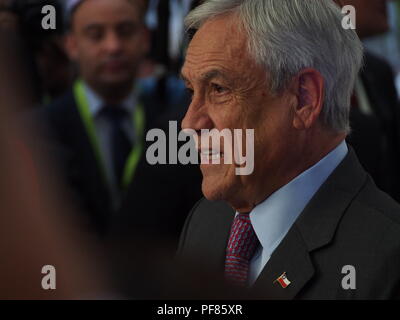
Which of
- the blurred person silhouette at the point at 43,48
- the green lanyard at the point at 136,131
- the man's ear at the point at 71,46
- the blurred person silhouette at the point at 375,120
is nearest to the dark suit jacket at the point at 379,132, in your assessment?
the blurred person silhouette at the point at 375,120

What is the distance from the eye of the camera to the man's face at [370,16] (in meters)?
0.93

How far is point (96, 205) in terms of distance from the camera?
3.45ft

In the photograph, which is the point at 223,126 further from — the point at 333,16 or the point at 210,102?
the point at 333,16

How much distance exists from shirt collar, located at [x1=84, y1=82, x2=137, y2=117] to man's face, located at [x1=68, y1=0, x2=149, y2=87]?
3 centimetres

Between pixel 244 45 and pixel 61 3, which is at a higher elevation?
pixel 61 3

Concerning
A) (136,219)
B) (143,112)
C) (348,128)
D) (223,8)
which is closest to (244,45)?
(223,8)

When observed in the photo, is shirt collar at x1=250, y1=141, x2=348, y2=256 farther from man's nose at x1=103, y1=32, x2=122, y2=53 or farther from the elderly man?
man's nose at x1=103, y1=32, x2=122, y2=53

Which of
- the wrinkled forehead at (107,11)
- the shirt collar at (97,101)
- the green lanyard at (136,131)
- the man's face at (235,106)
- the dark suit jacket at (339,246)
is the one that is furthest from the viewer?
the shirt collar at (97,101)

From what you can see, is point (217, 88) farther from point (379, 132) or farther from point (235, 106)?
point (379, 132)

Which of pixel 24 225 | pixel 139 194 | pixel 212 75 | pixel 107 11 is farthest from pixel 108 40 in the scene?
pixel 24 225

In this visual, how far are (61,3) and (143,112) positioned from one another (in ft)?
1.02

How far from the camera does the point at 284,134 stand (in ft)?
2.85

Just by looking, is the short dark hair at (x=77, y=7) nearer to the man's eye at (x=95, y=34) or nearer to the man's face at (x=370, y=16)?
the man's eye at (x=95, y=34)
